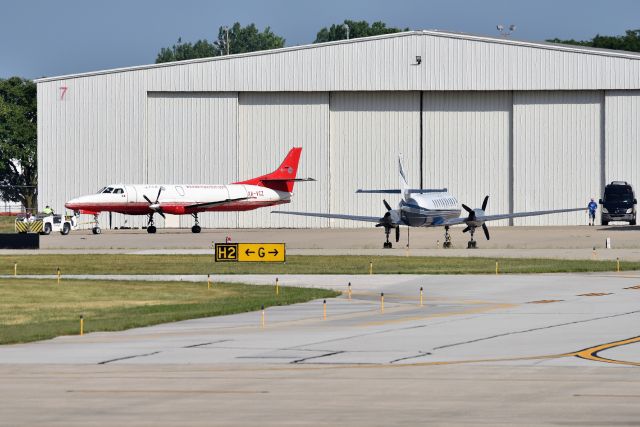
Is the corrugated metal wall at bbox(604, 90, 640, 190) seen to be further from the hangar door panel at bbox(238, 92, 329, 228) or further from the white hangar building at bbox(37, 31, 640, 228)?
the hangar door panel at bbox(238, 92, 329, 228)

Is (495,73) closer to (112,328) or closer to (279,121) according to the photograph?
(279,121)

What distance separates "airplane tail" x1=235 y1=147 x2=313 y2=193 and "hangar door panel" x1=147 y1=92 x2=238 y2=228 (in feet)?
12.0

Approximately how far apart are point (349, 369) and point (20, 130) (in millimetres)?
124173

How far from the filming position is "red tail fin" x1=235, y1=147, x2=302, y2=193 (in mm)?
91062

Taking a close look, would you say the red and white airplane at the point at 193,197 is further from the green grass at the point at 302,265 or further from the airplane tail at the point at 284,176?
the green grass at the point at 302,265

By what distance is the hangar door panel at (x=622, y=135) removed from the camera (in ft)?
307

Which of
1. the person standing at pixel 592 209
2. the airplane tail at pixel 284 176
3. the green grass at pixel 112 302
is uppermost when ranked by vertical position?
the airplane tail at pixel 284 176

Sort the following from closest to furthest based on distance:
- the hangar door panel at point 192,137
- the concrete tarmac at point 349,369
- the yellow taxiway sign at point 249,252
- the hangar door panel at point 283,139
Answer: the concrete tarmac at point 349,369
the yellow taxiway sign at point 249,252
the hangar door panel at point 192,137
the hangar door panel at point 283,139

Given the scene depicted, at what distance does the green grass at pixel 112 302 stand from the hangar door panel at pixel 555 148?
50.7 m

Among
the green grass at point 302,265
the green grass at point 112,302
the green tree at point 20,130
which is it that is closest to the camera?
the green grass at point 112,302

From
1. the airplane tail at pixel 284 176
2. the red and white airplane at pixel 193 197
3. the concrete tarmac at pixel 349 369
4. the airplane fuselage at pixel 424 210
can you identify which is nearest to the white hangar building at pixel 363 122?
the airplane tail at pixel 284 176

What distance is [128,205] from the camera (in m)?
86.2

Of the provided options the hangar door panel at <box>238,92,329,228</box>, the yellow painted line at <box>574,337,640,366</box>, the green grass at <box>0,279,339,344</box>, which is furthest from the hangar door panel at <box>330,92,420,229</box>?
the yellow painted line at <box>574,337,640,366</box>

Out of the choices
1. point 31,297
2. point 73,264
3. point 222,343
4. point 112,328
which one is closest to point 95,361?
point 222,343
